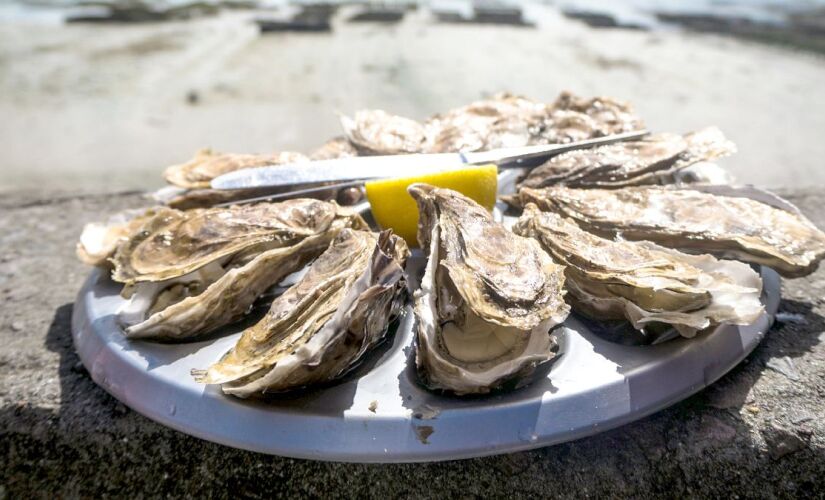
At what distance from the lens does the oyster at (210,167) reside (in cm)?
184

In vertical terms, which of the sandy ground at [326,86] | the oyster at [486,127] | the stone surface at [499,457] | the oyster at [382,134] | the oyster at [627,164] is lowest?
the sandy ground at [326,86]

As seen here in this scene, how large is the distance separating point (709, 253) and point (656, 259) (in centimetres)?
22

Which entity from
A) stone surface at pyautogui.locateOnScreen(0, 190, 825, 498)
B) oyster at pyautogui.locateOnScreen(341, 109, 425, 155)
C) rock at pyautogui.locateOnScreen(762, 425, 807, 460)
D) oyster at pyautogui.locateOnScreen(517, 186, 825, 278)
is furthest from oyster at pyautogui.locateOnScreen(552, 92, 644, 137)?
rock at pyautogui.locateOnScreen(762, 425, 807, 460)

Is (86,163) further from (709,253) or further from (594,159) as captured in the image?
(709,253)

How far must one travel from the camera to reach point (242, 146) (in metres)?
4.57

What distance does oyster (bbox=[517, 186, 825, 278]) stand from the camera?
1.34 m

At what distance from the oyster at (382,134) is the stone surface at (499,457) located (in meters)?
1.11

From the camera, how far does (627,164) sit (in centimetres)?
177

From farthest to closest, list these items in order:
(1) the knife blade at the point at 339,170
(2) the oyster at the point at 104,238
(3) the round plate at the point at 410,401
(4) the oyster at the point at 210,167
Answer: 1. (4) the oyster at the point at 210,167
2. (1) the knife blade at the point at 339,170
3. (2) the oyster at the point at 104,238
4. (3) the round plate at the point at 410,401

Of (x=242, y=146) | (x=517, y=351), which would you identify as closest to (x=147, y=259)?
(x=517, y=351)

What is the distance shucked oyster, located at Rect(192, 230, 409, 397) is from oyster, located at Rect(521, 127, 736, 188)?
0.71 metres

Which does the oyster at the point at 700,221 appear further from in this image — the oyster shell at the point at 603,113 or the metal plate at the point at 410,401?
the oyster shell at the point at 603,113

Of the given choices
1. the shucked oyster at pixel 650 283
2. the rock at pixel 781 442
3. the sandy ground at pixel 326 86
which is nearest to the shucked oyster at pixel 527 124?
the shucked oyster at pixel 650 283

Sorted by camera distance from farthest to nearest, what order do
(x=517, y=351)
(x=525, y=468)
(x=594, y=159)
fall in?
(x=594, y=159) → (x=525, y=468) → (x=517, y=351)
